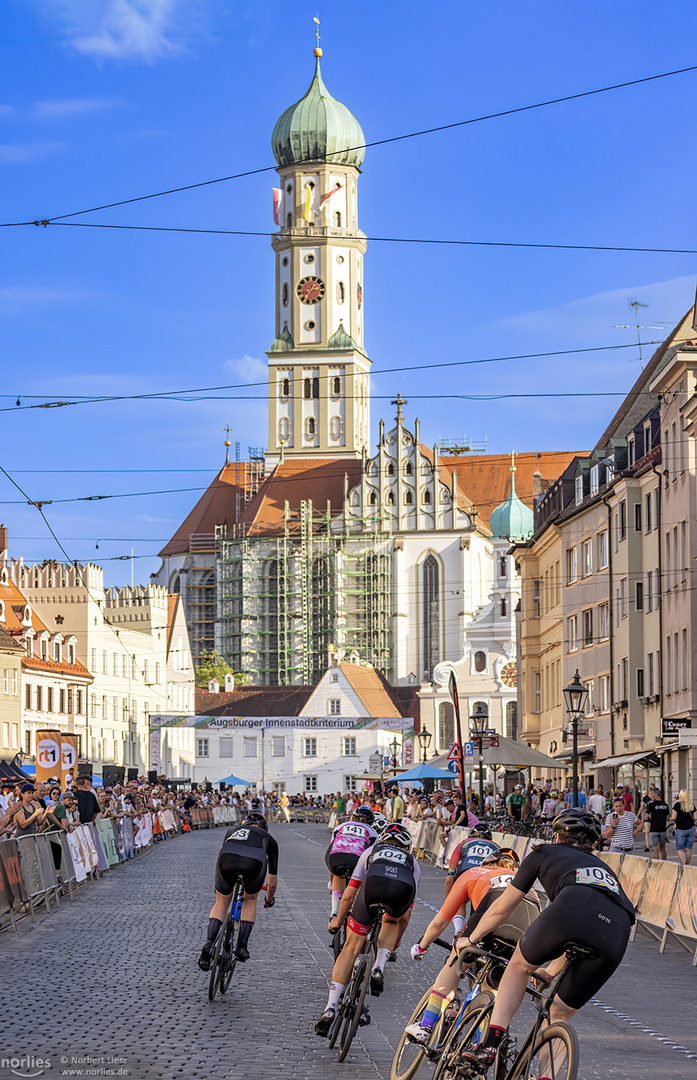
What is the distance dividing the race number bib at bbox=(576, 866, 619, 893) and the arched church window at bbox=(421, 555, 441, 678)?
114 metres

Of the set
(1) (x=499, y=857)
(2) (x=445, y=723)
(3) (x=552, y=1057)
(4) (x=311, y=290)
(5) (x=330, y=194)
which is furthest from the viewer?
(5) (x=330, y=194)

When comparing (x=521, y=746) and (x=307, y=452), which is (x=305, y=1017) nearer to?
(x=521, y=746)

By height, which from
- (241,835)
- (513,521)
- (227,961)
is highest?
(513,521)

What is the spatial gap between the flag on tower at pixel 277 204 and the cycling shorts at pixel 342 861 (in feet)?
424

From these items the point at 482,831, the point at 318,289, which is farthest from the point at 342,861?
the point at 318,289

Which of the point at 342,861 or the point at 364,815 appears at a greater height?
the point at 364,815

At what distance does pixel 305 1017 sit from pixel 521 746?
28.3m

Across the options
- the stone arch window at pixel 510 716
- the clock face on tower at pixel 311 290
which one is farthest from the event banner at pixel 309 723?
the clock face on tower at pixel 311 290

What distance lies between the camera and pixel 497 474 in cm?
13912

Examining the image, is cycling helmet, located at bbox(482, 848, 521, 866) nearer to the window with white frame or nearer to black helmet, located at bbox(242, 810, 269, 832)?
black helmet, located at bbox(242, 810, 269, 832)

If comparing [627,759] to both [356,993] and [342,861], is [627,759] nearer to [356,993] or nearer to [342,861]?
[342,861]

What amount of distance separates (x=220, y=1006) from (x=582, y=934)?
5.39 metres

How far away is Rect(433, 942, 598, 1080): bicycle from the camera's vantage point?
6.66 m

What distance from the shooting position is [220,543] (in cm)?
13062
